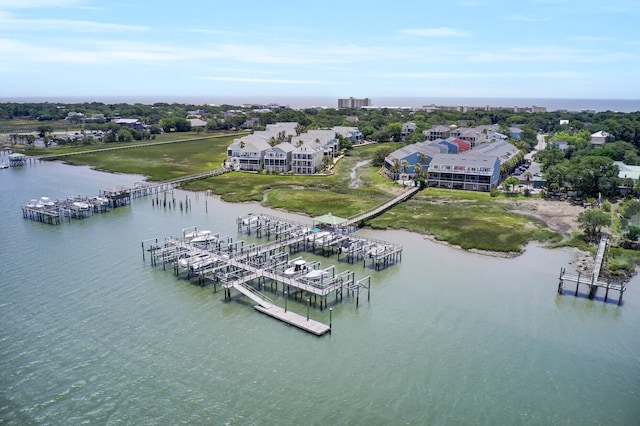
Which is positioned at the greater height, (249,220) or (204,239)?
(204,239)

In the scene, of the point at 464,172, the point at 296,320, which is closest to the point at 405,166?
the point at 464,172

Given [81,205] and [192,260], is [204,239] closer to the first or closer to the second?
[192,260]

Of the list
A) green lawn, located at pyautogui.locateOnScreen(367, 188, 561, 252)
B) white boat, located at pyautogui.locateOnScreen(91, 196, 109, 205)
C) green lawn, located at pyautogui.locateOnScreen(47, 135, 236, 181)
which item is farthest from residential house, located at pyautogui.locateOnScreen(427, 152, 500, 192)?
white boat, located at pyautogui.locateOnScreen(91, 196, 109, 205)

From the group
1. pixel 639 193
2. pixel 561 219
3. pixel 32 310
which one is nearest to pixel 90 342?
pixel 32 310

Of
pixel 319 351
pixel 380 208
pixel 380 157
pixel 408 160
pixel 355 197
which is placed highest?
pixel 408 160

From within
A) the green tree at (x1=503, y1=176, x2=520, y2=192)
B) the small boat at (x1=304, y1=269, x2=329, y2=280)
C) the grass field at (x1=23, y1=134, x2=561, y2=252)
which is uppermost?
the green tree at (x1=503, y1=176, x2=520, y2=192)

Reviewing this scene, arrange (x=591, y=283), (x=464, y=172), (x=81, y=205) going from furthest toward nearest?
(x=464, y=172) → (x=81, y=205) → (x=591, y=283)

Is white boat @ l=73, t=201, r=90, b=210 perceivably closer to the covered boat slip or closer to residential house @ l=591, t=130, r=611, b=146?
the covered boat slip

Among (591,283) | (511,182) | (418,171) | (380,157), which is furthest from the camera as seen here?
(380,157)
